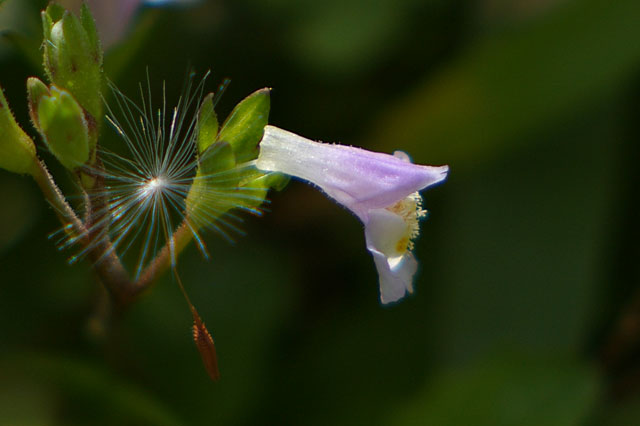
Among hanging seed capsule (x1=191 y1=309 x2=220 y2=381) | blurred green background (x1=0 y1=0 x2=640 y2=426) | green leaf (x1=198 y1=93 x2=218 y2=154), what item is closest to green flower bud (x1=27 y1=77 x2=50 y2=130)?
green leaf (x1=198 y1=93 x2=218 y2=154)

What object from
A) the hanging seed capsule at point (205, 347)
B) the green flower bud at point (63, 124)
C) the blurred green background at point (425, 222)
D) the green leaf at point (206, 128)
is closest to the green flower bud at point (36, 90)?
the green flower bud at point (63, 124)

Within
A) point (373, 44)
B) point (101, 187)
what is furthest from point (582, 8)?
point (101, 187)

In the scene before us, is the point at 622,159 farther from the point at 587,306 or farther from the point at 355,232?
the point at 355,232

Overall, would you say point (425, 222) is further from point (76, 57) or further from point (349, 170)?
point (76, 57)

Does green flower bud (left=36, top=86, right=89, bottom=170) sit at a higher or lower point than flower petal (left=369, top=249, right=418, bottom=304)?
higher

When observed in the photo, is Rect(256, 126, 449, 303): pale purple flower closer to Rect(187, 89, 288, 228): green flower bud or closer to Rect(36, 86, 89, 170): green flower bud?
Rect(187, 89, 288, 228): green flower bud

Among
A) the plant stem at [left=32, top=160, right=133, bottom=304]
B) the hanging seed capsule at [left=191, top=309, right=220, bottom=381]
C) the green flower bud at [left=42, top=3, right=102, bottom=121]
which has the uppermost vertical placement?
the green flower bud at [left=42, top=3, right=102, bottom=121]
